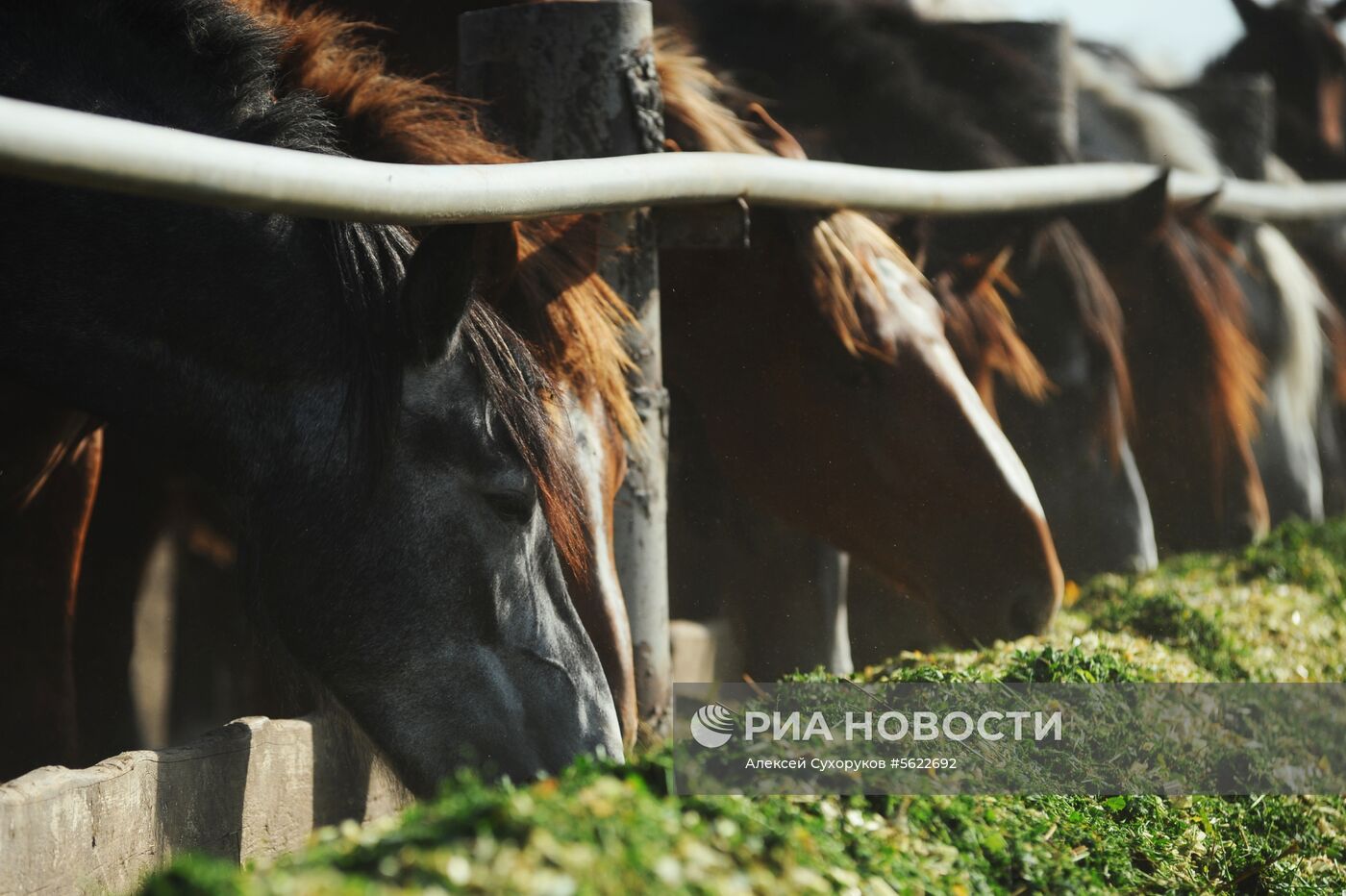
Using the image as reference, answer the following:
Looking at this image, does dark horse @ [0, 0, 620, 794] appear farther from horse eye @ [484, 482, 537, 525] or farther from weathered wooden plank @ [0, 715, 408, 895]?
weathered wooden plank @ [0, 715, 408, 895]

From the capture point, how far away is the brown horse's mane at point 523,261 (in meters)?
1.86

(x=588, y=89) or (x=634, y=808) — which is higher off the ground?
(x=588, y=89)

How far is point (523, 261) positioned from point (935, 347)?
102 cm

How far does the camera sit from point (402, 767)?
1.68 metres

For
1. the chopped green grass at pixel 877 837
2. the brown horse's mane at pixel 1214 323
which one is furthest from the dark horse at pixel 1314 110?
the chopped green grass at pixel 877 837

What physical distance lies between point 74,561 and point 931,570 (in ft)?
5.71

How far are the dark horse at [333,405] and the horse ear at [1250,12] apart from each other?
20.3 feet

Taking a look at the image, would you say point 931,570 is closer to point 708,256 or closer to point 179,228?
point 708,256

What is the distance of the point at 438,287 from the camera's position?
5.48 feet

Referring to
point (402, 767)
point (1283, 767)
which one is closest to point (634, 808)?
point (402, 767)

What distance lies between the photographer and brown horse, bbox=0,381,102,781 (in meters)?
2.42

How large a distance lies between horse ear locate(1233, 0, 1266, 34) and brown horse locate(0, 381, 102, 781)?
20.6 feet

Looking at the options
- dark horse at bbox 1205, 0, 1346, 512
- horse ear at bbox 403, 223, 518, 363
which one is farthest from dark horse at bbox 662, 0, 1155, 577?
dark horse at bbox 1205, 0, 1346, 512

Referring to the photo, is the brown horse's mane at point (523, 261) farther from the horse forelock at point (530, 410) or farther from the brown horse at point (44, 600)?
the brown horse at point (44, 600)
